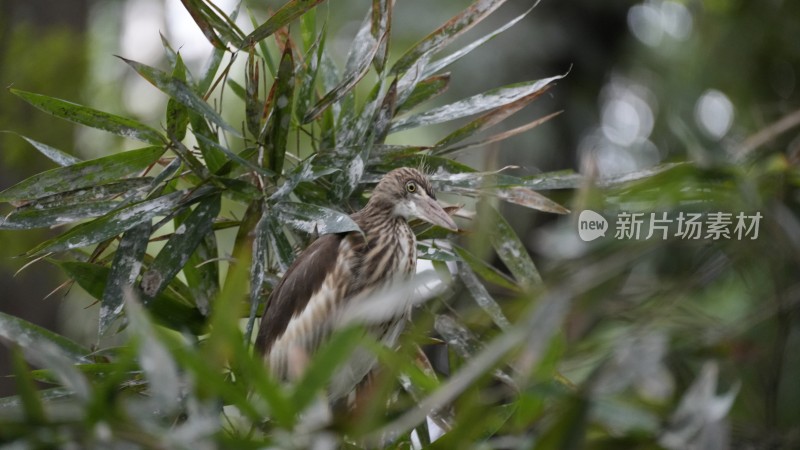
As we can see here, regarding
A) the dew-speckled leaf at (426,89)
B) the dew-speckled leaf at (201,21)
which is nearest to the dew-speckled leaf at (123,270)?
the dew-speckled leaf at (201,21)

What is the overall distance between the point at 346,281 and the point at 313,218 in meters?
0.20

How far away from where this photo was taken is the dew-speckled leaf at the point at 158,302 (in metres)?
1.98

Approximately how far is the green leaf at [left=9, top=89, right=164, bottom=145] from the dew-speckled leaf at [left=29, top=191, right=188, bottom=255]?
145 millimetres

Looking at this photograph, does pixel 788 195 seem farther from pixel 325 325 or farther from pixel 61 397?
pixel 61 397

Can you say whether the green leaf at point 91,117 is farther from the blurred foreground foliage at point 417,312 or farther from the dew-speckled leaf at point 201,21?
the dew-speckled leaf at point 201,21

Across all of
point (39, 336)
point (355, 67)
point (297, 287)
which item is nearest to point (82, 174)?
point (39, 336)

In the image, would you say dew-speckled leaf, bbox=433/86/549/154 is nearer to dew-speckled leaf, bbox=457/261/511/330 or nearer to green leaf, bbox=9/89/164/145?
dew-speckled leaf, bbox=457/261/511/330

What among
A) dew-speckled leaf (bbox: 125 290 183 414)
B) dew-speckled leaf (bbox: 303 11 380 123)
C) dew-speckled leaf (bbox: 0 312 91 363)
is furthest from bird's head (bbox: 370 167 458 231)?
dew-speckled leaf (bbox: 125 290 183 414)

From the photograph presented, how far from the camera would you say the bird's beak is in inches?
→ 77.0

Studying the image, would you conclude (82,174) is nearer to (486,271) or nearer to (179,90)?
(179,90)

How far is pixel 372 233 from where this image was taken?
6.76 ft

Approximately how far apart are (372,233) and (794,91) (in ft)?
15.4

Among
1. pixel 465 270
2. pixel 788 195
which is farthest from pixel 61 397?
pixel 788 195

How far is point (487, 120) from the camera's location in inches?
83.1
